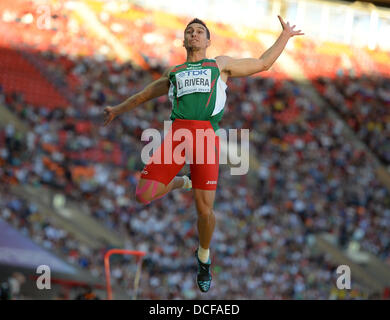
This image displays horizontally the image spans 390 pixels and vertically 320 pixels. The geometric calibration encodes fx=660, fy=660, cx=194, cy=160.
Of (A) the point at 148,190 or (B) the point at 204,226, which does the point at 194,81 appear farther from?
(B) the point at 204,226

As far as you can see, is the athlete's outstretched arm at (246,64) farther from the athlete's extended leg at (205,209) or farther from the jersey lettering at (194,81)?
the athlete's extended leg at (205,209)

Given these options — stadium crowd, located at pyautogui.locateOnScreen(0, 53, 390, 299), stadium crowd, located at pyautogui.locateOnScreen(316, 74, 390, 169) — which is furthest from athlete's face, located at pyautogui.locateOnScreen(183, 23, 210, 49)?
stadium crowd, located at pyautogui.locateOnScreen(316, 74, 390, 169)

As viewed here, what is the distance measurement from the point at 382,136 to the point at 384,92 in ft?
8.86

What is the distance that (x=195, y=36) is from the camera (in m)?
6.17

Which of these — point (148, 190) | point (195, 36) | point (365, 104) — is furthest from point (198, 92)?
point (365, 104)

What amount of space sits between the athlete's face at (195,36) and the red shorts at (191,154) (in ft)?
2.37

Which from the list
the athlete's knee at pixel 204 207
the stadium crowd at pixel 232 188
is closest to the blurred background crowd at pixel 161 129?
the stadium crowd at pixel 232 188

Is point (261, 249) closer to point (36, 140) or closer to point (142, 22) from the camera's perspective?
point (36, 140)

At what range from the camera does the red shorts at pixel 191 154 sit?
610cm

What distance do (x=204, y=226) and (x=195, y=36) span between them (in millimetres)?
1787

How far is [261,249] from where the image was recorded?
1841 cm

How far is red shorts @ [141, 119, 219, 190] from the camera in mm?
6098

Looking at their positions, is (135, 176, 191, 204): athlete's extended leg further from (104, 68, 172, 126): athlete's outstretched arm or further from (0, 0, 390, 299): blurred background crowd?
(0, 0, 390, 299): blurred background crowd
